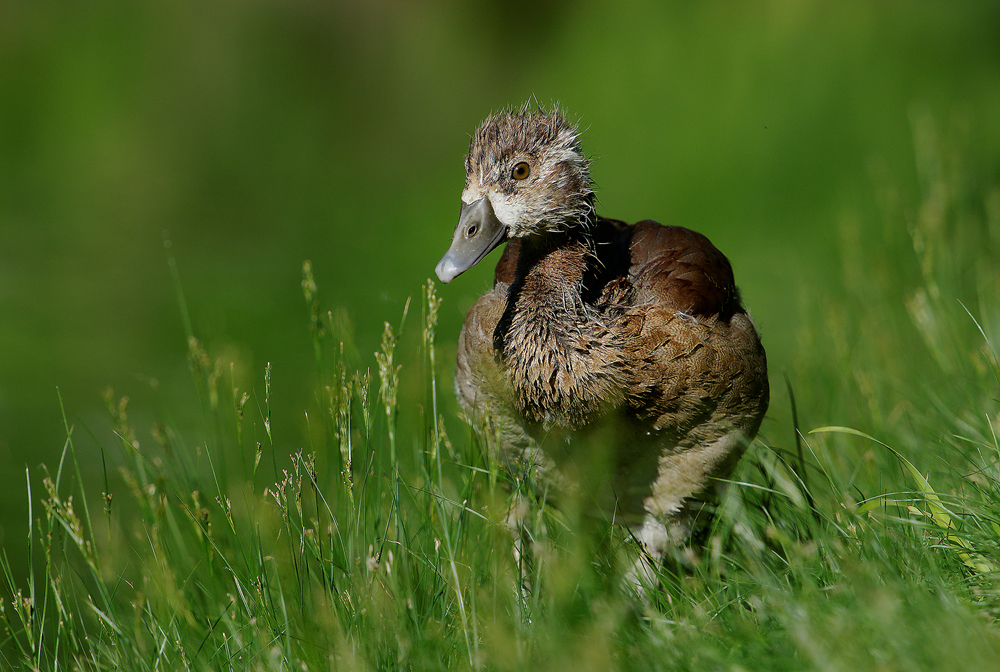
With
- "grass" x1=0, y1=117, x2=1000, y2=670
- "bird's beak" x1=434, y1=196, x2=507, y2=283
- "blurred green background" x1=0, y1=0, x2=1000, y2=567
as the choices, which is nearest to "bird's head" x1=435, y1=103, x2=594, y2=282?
"bird's beak" x1=434, y1=196, x2=507, y2=283

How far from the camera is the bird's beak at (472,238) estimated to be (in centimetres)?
279

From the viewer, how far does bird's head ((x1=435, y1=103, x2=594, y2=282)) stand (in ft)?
9.46

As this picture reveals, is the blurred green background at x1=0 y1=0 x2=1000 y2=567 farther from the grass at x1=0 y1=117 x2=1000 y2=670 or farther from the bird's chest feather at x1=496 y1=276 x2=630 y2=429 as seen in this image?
the bird's chest feather at x1=496 y1=276 x2=630 y2=429

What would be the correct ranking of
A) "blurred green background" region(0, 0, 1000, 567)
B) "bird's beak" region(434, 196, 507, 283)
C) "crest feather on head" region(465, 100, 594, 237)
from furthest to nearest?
1. "blurred green background" region(0, 0, 1000, 567)
2. "crest feather on head" region(465, 100, 594, 237)
3. "bird's beak" region(434, 196, 507, 283)

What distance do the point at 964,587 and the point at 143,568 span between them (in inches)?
87.3

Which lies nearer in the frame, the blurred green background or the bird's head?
the bird's head

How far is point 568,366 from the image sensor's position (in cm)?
284

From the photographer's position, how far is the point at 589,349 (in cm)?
285

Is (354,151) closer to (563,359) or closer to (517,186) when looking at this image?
(517,186)

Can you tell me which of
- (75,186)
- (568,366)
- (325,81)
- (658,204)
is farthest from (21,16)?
(568,366)

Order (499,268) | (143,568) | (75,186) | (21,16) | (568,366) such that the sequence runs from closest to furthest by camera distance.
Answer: (143,568), (568,366), (499,268), (75,186), (21,16)

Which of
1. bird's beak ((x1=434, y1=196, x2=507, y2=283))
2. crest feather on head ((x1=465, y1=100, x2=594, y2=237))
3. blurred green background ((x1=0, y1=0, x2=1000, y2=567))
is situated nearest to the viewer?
bird's beak ((x1=434, y1=196, x2=507, y2=283))

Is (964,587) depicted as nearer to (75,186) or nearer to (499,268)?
(499,268)

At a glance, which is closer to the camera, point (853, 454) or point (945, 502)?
point (945, 502)
